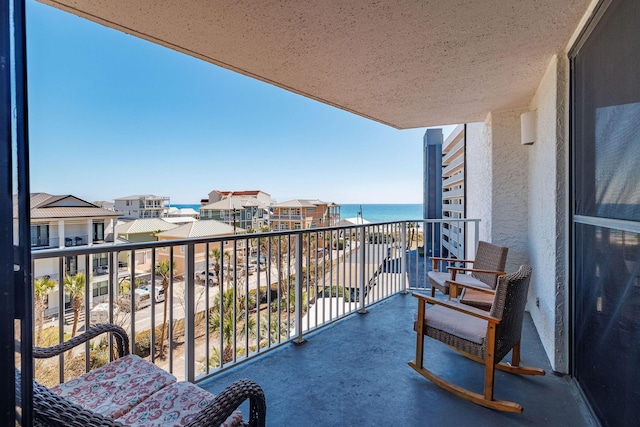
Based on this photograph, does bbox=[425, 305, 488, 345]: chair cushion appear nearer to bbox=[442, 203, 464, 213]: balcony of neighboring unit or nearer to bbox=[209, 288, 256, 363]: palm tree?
bbox=[209, 288, 256, 363]: palm tree

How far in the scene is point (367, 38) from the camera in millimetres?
2209

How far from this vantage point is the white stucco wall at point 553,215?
225cm

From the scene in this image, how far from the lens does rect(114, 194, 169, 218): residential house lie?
10820 mm

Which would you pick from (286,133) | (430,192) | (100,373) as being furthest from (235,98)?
(100,373)

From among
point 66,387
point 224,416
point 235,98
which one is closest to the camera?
point 224,416

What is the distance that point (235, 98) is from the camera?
21438mm

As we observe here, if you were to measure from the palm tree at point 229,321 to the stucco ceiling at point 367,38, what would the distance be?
190cm

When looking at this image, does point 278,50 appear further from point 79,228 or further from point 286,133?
point 286,133

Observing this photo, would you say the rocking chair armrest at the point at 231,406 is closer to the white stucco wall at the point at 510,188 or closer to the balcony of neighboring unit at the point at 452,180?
the white stucco wall at the point at 510,188

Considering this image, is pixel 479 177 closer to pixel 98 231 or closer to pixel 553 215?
pixel 553 215

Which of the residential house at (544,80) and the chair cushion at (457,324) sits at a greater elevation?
the residential house at (544,80)

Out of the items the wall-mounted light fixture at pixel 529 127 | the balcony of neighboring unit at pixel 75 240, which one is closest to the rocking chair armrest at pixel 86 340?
the balcony of neighboring unit at pixel 75 240

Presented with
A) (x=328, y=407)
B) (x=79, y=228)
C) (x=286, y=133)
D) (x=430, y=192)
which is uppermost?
(x=286, y=133)

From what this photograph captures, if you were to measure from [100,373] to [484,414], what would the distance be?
214 cm
